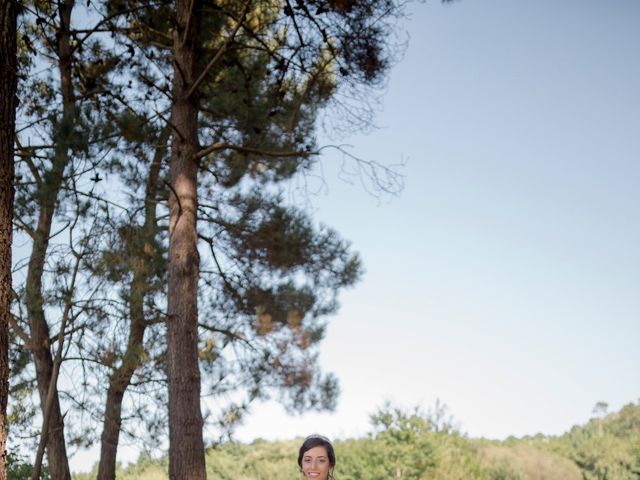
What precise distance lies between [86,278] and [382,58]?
10.9ft

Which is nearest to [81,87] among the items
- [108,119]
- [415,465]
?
[108,119]

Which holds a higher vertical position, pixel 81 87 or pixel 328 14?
pixel 81 87

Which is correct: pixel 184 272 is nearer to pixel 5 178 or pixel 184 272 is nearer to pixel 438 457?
pixel 5 178

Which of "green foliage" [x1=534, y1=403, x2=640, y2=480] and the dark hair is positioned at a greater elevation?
"green foliage" [x1=534, y1=403, x2=640, y2=480]

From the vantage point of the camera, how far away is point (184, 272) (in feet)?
22.8

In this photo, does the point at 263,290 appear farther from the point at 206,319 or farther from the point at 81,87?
the point at 81,87

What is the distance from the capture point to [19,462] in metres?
9.96

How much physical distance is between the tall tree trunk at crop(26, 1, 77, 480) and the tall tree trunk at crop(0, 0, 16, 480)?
2247 millimetres

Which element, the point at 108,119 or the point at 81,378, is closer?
the point at 81,378

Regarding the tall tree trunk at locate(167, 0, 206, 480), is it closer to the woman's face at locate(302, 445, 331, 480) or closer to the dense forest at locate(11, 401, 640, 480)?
the woman's face at locate(302, 445, 331, 480)

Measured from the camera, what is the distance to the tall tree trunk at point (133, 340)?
7.61m

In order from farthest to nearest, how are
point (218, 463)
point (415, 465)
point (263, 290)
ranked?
point (218, 463), point (415, 465), point (263, 290)

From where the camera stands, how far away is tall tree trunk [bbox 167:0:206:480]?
6.49 meters

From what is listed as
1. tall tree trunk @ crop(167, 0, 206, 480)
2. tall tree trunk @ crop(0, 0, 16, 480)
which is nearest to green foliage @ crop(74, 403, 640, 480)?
tall tree trunk @ crop(167, 0, 206, 480)
